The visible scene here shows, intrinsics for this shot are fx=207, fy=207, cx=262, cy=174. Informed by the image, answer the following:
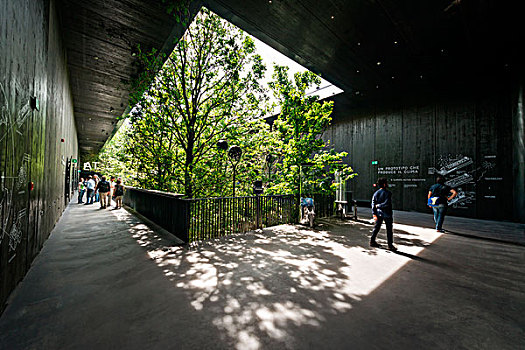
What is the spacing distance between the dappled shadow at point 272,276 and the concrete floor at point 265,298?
0.02 metres

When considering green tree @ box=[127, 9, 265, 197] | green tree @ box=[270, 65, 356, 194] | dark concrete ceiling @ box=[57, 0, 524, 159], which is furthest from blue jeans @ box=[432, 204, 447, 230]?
green tree @ box=[127, 9, 265, 197]

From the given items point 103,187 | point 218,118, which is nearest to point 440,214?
point 218,118

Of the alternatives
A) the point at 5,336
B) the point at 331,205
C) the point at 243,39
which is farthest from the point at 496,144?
the point at 5,336

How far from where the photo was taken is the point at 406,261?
439 centimetres

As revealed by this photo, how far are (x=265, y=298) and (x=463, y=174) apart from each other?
13.2m

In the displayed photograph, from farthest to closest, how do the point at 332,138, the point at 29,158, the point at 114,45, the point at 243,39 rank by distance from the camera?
1. the point at 332,138
2. the point at 243,39
3. the point at 114,45
4. the point at 29,158

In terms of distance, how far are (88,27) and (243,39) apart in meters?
5.32

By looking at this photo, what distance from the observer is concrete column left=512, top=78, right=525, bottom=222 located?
909cm

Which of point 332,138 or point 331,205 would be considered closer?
point 331,205

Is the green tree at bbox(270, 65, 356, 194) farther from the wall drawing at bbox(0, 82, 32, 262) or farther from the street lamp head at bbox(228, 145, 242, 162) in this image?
the wall drawing at bbox(0, 82, 32, 262)

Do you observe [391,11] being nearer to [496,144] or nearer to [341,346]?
[496,144]

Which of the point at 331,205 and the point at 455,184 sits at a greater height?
the point at 455,184

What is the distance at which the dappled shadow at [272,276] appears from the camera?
2367 mm

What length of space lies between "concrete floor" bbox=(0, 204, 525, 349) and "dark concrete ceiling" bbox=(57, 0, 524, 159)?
22.8ft
